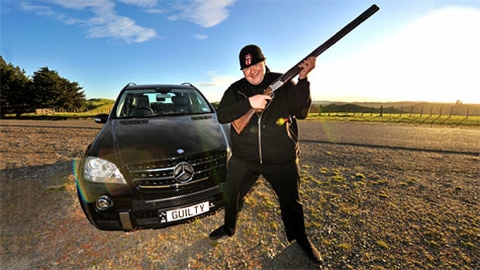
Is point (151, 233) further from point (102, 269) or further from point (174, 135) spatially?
point (174, 135)

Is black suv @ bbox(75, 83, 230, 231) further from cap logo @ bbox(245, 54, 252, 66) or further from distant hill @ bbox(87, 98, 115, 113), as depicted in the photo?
distant hill @ bbox(87, 98, 115, 113)

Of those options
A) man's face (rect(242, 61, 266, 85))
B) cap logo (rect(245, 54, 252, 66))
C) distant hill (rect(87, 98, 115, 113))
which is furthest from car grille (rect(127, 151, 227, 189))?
distant hill (rect(87, 98, 115, 113))

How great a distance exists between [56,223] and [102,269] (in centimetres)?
136

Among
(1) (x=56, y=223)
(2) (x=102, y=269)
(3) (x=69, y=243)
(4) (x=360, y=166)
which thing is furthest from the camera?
(4) (x=360, y=166)

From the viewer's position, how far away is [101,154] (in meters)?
2.36

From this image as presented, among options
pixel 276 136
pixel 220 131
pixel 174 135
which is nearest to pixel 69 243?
pixel 174 135

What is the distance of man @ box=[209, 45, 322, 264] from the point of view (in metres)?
2.20

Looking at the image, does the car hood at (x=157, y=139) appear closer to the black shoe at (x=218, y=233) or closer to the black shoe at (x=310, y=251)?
the black shoe at (x=218, y=233)

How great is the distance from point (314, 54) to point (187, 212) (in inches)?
80.7

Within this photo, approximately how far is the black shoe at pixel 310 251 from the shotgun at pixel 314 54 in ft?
4.37

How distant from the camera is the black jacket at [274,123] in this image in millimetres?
2227

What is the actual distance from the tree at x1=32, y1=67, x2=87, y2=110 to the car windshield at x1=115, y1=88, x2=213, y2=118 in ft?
155

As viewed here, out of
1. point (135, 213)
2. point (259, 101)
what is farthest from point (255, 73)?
point (135, 213)

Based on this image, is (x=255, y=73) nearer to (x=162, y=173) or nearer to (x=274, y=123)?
(x=274, y=123)
